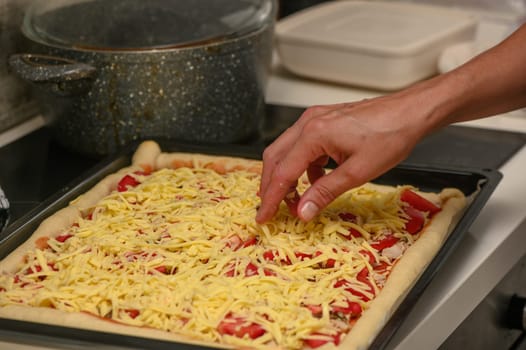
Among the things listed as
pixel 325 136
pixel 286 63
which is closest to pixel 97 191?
pixel 325 136

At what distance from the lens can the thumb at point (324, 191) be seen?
4.17ft

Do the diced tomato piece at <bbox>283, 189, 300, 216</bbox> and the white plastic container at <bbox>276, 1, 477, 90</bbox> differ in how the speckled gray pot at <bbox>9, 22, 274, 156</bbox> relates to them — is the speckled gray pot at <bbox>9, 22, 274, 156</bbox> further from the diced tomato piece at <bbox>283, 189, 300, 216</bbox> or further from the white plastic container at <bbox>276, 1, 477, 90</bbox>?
the diced tomato piece at <bbox>283, 189, 300, 216</bbox>

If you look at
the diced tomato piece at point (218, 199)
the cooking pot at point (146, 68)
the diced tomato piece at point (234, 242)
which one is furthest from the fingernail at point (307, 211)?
the cooking pot at point (146, 68)

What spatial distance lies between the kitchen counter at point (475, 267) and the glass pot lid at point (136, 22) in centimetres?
58

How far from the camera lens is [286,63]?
2.20 meters

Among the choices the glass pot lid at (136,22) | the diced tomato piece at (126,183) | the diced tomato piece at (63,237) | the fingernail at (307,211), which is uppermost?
the glass pot lid at (136,22)

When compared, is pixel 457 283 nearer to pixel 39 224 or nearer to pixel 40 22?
pixel 39 224

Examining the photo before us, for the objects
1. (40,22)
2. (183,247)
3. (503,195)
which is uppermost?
(40,22)

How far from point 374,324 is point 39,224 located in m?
0.56

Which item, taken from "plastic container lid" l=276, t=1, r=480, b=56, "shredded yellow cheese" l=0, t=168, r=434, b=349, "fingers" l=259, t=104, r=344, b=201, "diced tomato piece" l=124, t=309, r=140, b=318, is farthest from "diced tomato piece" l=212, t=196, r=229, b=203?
"plastic container lid" l=276, t=1, r=480, b=56

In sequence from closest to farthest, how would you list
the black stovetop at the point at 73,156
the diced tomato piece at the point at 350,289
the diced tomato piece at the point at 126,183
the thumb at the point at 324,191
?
the diced tomato piece at the point at 350,289
the thumb at the point at 324,191
the diced tomato piece at the point at 126,183
the black stovetop at the point at 73,156

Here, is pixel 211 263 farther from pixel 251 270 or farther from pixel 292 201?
pixel 292 201

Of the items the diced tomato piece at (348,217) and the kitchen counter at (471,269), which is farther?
the diced tomato piece at (348,217)

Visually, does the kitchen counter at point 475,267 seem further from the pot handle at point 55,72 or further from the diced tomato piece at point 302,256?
the pot handle at point 55,72
